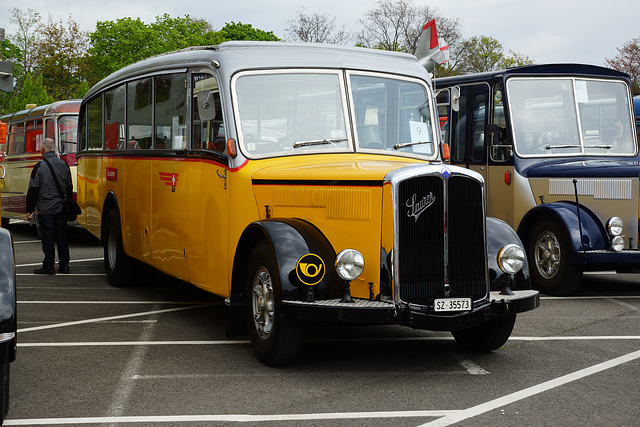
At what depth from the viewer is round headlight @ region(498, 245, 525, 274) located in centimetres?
651

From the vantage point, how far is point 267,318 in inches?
257

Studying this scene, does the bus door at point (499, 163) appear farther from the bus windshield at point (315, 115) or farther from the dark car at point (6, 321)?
the dark car at point (6, 321)

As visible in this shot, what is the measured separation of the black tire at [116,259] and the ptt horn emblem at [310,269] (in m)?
5.00

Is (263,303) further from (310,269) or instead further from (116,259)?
(116,259)

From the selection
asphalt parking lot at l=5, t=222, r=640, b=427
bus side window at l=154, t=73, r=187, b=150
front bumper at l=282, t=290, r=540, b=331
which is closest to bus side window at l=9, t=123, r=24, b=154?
asphalt parking lot at l=5, t=222, r=640, b=427

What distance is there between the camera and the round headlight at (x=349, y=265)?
6047 mm

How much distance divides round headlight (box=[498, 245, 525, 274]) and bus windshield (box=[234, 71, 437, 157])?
1459 mm

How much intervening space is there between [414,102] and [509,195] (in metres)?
3.79

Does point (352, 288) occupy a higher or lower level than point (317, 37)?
lower

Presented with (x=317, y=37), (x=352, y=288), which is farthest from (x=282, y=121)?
(x=317, y=37)

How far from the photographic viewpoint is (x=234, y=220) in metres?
7.21

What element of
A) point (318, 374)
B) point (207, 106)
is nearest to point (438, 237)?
point (318, 374)

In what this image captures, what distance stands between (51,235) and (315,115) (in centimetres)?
605

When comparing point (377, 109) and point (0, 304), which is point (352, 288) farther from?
point (0, 304)
